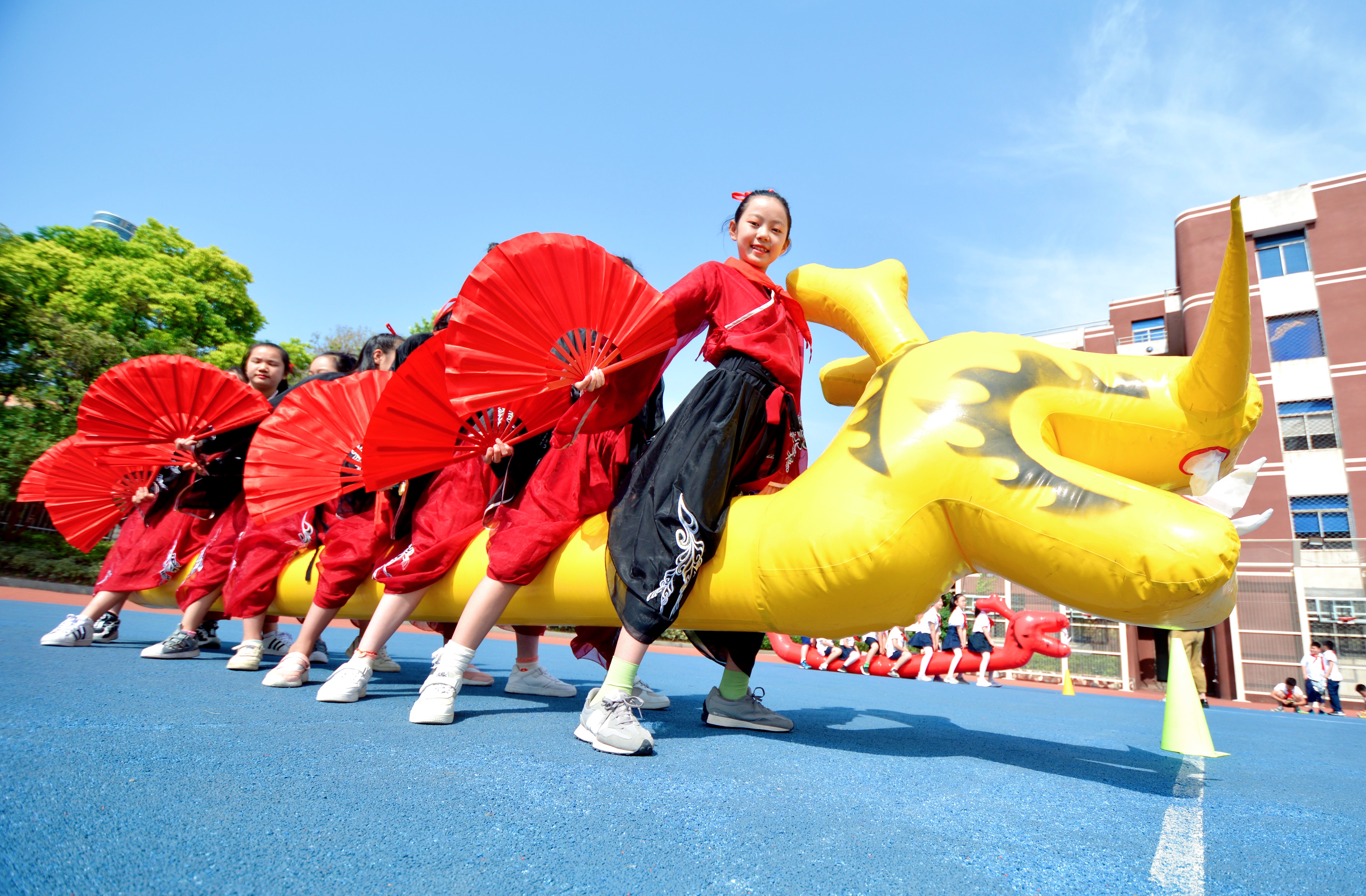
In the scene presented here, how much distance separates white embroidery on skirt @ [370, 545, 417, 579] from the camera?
2.77 meters

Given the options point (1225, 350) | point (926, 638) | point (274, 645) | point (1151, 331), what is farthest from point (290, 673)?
point (1151, 331)

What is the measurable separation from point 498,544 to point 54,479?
12.7ft

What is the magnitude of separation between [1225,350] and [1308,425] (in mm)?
20347

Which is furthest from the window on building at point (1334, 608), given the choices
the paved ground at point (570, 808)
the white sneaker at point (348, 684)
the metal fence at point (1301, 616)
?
the white sneaker at point (348, 684)

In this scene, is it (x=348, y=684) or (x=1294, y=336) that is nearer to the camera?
(x=348, y=684)

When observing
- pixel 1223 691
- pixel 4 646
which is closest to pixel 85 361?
pixel 4 646

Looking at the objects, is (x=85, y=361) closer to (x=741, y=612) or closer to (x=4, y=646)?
(x=4, y=646)

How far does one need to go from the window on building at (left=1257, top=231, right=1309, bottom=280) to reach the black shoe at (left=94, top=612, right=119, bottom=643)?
77.9 ft

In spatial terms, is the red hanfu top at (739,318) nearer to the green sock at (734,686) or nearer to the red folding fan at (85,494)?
the green sock at (734,686)

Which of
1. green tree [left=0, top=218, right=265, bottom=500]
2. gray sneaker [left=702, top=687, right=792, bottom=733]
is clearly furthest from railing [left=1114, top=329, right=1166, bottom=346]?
green tree [left=0, top=218, right=265, bottom=500]

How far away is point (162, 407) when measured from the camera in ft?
12.9

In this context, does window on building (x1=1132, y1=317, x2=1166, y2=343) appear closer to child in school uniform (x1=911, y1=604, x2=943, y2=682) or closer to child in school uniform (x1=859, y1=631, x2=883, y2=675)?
child in school uniform (x1=911, y1=604, x2=943, y2=682)

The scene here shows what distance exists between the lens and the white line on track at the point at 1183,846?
1.31 m

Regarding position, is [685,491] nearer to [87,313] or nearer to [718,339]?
[718,339]
